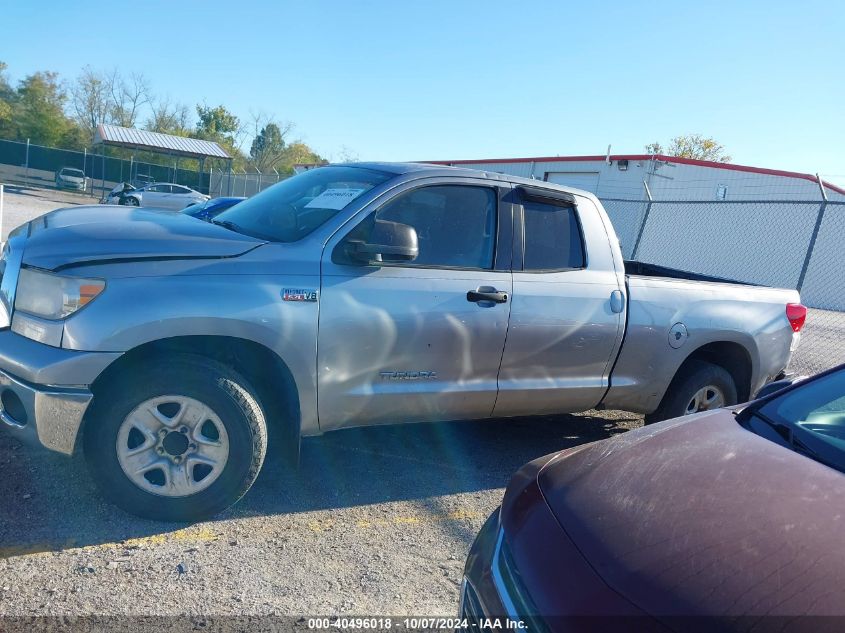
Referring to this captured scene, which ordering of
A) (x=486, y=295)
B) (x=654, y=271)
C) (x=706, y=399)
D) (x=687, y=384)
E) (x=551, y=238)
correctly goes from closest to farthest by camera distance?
(x=486, y=295) < (x=551, y=238) < (x=687, y=384) < (x=706, y=399) < (x=654, y=271)

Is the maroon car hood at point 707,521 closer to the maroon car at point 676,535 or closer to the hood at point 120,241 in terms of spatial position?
the maroon car at point 676,535

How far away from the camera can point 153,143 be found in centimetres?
3606

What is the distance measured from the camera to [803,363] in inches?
349

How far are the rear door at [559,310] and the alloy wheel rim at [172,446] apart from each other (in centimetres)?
175

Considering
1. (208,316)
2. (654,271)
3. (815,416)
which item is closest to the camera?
(815,416)

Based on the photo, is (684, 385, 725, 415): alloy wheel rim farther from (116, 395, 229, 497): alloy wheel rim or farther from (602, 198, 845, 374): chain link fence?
(602, 198, 845, 374): chain link fence

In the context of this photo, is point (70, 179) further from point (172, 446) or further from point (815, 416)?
point (815, 416)

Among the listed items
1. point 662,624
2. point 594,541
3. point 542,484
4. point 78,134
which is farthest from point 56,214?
point 78,134

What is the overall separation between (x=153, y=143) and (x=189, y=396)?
1438 inches

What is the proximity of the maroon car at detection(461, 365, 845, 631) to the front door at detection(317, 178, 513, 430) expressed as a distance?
1.43 m

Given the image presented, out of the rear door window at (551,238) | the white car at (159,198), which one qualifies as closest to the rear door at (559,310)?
→ the rear door window at (551,238)

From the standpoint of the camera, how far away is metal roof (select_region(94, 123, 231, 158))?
115ft

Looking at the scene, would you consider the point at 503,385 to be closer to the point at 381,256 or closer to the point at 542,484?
the point at 381,256

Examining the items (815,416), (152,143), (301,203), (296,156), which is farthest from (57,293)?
(296,156)
